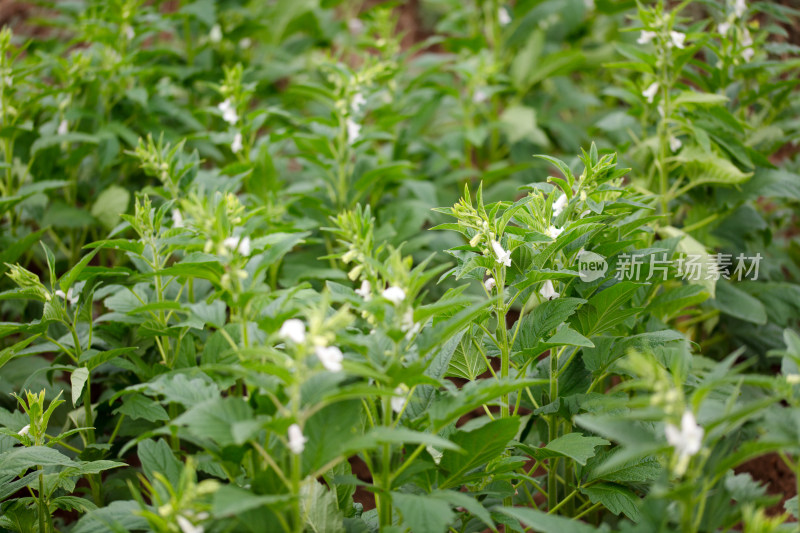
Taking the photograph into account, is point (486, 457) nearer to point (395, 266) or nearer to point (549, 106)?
point (395, 266)

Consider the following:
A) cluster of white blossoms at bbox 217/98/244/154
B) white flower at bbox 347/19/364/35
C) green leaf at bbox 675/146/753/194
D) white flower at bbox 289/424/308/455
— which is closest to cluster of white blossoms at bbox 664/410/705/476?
white flower at bbox 289/424/308/455

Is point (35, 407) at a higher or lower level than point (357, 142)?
lower

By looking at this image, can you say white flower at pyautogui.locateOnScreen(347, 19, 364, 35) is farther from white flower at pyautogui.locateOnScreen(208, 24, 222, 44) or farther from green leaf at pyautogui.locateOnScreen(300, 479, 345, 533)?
green leaf at pyautogui.locateOnScreen(300, 479, 345, 533)

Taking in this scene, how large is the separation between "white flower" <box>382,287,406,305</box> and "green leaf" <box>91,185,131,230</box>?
1846 mm

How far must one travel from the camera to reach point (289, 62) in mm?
4059

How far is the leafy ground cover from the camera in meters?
1.32

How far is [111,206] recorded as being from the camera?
2812 millimetres

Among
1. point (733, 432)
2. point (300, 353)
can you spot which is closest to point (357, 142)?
point (300, 353)

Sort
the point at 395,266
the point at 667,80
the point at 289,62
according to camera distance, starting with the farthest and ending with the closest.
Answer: the point at 289,62
the point at 667,80
the point at 395,266

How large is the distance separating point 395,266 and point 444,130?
2569 millimetres

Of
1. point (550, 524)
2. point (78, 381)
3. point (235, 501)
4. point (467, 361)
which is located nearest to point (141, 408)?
point (78, 381)

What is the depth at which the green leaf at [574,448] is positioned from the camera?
5.28 ft

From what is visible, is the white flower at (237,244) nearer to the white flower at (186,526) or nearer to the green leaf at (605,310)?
the white flower at (186,526)

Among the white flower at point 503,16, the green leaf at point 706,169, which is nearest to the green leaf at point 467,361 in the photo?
the green leaf at point 706,169
